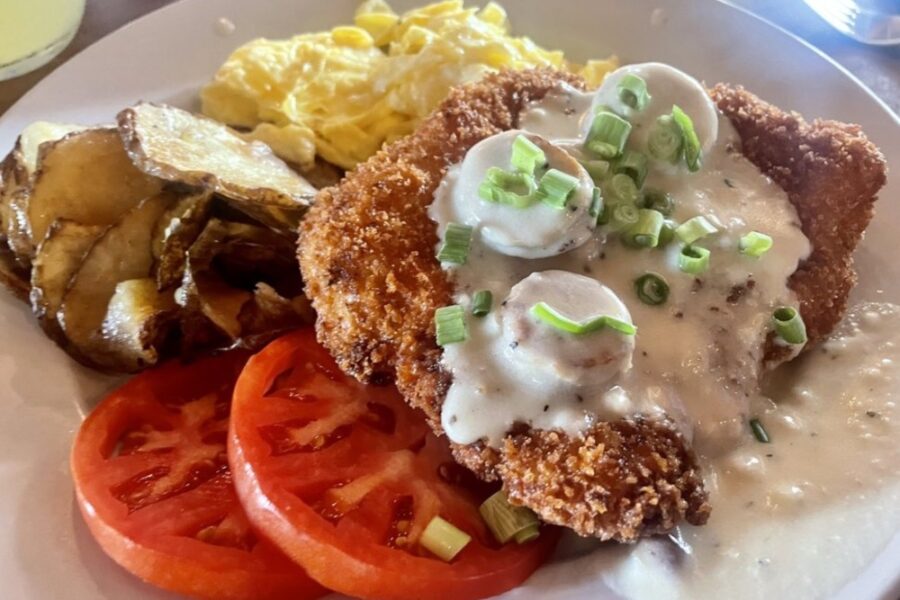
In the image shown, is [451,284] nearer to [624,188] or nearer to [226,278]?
[624,188]

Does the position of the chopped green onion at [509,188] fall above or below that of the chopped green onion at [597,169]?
above

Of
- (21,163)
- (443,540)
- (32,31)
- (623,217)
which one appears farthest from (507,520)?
(32,31)

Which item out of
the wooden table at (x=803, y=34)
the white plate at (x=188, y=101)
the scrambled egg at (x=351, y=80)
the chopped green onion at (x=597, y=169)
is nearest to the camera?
the white plate at (x=188, y=101)

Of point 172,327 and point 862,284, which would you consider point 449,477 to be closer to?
point 172,327

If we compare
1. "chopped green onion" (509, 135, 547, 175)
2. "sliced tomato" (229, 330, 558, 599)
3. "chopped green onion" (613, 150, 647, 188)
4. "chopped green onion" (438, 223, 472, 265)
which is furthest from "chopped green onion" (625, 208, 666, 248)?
"sliced tomato" (229, 330, 558, 599)

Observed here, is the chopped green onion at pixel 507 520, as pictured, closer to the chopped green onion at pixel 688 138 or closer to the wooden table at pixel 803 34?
the chopped green onion at pixel 688 138

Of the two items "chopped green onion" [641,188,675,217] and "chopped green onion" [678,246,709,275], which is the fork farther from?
"chopped green onion" [678,246,709,275]

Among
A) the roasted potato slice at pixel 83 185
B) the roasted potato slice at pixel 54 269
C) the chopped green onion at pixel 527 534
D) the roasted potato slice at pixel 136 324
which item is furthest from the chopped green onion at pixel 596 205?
the roasted potato slice at pixel 54 269
